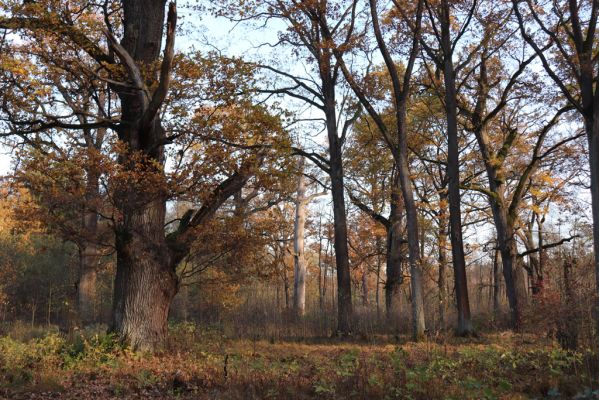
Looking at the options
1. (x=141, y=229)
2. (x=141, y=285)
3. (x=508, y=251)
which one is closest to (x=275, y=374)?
(x=141, y=285)

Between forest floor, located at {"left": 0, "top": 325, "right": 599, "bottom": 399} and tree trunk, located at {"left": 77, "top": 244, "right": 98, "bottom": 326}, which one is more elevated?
tree trunk, located at {"left": 77, "top": 244, "right": 98, "bottom": 326}

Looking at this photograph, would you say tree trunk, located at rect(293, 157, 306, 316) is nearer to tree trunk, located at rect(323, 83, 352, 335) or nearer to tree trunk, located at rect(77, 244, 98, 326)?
tree trunk, located at rect(323, 83, 352, 335)

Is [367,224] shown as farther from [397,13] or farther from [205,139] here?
[205,139]

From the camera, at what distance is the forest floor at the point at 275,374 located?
6.28m

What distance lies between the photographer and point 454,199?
49.6 feet

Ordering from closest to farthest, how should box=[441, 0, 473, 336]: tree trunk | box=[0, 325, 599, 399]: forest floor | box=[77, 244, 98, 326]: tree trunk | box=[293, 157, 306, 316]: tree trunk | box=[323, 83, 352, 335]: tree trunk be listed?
box=[0, 325, 599, 399]: forest floor, box=[441, 0, 473, 336]: tree trunk, box=[323, 83, 352, 335]: tree trunk, box=[77, 244, 98, 326]: tree trunk, box=[293, 157, 306, 316]: tree trunk

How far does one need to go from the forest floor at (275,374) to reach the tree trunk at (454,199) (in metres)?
4.02

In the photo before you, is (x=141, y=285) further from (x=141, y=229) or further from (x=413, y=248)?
(x=413, y=248)

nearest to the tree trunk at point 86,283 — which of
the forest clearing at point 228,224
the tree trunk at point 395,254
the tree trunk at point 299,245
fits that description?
the forest clearing at point 228,224

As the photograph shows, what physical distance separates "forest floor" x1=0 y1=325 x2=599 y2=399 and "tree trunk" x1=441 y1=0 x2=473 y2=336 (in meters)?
4.02

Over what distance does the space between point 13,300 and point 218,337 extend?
61.1 ft

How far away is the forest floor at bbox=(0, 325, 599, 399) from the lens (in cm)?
628

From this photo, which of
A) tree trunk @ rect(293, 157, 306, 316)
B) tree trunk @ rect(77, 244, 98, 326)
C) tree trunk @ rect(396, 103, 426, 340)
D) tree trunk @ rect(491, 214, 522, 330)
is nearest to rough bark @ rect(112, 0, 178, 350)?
tree trunk @ rect(396, 103, 426, 340)

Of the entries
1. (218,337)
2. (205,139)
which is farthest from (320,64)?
(218,337)
